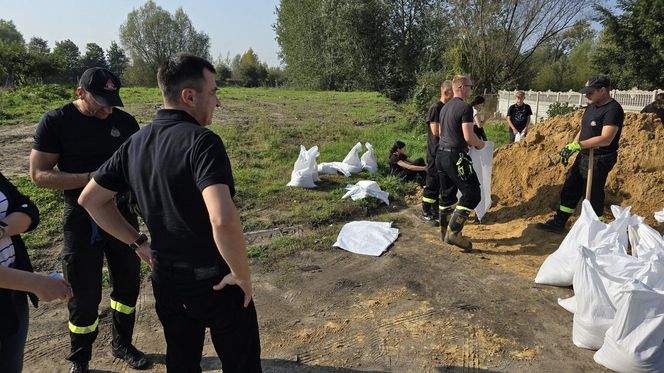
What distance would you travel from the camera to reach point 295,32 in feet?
130

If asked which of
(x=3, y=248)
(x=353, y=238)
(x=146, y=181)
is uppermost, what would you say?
(x=146, y=181)

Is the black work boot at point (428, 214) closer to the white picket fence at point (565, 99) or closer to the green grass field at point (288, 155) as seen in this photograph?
the green grass field at point (288, 155)

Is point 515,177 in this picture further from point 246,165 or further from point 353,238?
point 246,165

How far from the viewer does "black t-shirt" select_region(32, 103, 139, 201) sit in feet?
8.57

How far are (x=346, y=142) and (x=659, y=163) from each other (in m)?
6.64

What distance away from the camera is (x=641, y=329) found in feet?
8.52

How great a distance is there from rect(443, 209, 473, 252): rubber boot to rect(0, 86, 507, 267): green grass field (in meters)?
1.17

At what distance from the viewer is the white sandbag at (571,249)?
11.5ft

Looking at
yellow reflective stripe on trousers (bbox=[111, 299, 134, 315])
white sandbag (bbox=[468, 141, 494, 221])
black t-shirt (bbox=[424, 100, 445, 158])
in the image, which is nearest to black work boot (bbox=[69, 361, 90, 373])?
yellow reflective stripe on trousers (bbox=[111, 299, 134, 315])

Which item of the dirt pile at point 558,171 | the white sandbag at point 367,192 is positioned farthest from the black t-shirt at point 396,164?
the dirt pile at point 558,171

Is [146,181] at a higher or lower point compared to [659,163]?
higher

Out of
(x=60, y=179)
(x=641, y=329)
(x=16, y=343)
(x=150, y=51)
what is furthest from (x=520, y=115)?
(x=150, y=51)

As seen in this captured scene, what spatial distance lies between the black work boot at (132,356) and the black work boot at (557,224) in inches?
175

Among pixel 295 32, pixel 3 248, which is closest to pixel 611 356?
pixel 3 248
